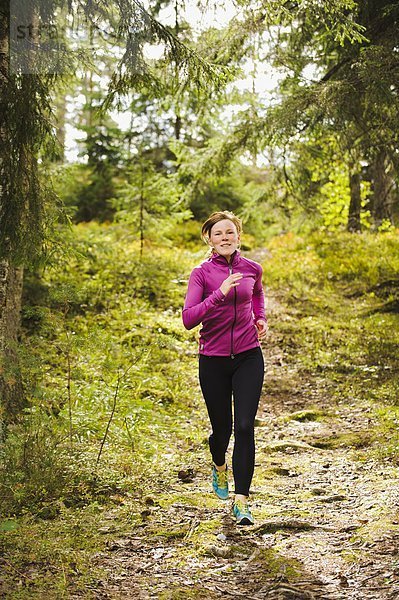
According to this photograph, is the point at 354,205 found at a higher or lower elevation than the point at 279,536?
higher

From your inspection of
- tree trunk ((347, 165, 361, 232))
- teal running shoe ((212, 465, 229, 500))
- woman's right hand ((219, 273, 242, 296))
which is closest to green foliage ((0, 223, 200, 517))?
teal running shoe ((212, 465, 229, 500))

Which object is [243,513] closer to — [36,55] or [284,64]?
[36,55]

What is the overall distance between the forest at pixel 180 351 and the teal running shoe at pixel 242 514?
0.36 ft

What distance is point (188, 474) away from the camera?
20.3ft

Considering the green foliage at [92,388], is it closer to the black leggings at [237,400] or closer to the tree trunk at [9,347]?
the tree trunk at [9,347]

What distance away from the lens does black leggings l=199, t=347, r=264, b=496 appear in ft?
15.7

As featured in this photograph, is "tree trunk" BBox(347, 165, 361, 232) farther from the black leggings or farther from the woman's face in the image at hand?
the black leggings

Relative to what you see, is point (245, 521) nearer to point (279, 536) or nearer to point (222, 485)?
point (279, 536)

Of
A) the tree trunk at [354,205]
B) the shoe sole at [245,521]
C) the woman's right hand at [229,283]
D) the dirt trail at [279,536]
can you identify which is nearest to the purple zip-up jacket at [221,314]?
the woman's right hand at [229,283]

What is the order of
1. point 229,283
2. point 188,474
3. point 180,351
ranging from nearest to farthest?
point 229,283, point 188,474, point 180,351

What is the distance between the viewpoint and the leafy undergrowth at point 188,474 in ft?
13.3

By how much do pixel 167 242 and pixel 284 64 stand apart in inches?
200

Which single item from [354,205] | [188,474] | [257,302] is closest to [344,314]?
[354,205]

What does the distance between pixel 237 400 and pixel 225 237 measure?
50.0 inches
